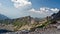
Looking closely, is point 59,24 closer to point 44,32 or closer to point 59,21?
point 59,21

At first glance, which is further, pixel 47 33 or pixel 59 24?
pixel 47 33

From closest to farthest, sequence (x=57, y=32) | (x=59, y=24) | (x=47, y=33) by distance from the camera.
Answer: (x=57, y=32) → (x=59, y=24) → (x=47, y=33)

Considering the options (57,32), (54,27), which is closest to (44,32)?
(54,27)

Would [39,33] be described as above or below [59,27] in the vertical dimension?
below

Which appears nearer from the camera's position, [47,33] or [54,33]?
[54,33]

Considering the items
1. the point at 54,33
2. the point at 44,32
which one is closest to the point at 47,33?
the point at 44,32

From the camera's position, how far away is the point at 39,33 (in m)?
97.1

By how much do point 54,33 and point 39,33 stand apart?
1739 cm

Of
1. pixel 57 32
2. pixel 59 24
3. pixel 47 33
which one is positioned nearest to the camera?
pixel 57 32

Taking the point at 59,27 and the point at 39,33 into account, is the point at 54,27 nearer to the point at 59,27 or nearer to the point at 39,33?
the point at 59,27

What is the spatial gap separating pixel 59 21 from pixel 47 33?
8601mm

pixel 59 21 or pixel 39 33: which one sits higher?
pixel 59 21

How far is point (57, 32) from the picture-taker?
79375 mm

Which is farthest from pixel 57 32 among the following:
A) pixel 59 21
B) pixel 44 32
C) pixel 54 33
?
pixel 44 32
